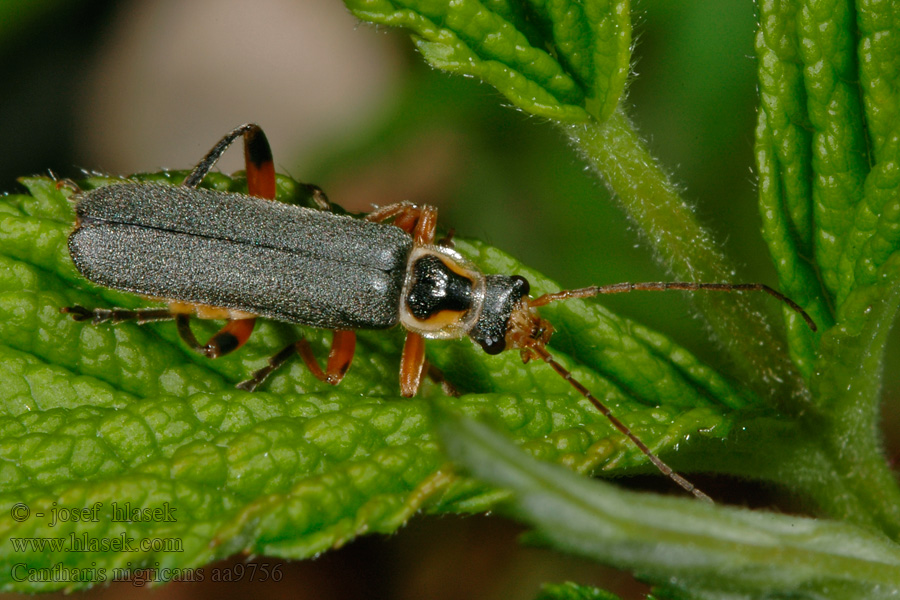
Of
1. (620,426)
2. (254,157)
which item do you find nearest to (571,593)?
(620,426)

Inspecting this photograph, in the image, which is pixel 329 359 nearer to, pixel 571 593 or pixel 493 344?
pixel 493 344

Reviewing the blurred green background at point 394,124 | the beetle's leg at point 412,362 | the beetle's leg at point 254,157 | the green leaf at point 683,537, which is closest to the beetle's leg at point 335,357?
the beetle's leg at point 412,362

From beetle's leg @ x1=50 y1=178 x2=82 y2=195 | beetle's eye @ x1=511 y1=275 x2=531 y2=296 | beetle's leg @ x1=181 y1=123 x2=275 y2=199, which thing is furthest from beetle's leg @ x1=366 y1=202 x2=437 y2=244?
beetle's leg @ x1=50 y1=178 x2=82 y2=195

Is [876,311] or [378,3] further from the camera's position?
[378,3]

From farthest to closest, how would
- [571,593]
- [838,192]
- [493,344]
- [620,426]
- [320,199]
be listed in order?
[320,199], [493,344], [620,426], [838,192], [571,593]

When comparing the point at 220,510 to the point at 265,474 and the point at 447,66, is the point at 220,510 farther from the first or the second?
the point at 447,66

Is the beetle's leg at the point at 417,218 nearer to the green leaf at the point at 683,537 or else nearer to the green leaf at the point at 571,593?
the green leaf at the point at 571,593

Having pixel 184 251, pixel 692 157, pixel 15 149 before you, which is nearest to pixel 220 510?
pixel 184 251
